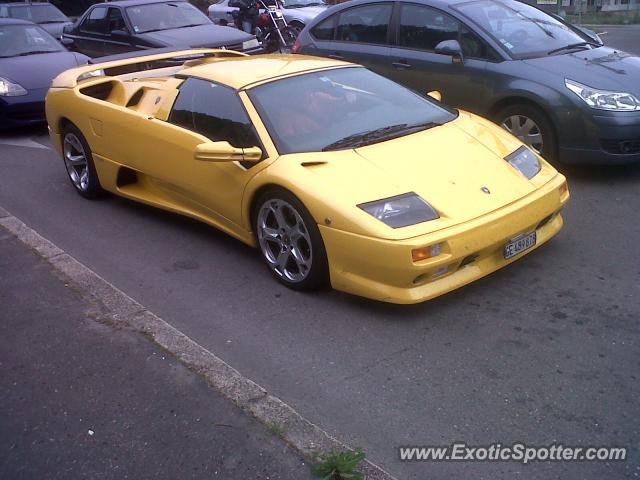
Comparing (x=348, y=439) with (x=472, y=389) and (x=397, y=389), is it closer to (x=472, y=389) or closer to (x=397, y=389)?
(x=397, y=389)

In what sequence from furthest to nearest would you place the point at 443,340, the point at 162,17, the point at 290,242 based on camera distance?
the point at 162,17, the point at 290,242, the point at 443,340

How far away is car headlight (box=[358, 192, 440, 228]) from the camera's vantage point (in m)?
3.87

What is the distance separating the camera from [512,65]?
20.7 feet

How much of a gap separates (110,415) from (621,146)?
15.0ft

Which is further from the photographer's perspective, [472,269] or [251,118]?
[251,118]

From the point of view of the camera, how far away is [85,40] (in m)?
12.6

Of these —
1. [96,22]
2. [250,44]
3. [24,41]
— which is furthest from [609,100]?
[96,22]

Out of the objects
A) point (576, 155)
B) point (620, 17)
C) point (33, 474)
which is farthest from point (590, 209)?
point (620, 17)

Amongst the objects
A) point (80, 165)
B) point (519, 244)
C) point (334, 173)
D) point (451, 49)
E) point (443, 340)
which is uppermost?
point (451, 49)

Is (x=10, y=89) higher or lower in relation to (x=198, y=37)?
lower

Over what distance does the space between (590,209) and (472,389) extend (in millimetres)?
2775

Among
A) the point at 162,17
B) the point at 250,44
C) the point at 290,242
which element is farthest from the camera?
the point at 250,44

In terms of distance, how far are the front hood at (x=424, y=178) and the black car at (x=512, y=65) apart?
1.44 meters

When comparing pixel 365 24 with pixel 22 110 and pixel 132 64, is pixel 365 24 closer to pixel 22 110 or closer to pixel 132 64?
pixel 132 64
